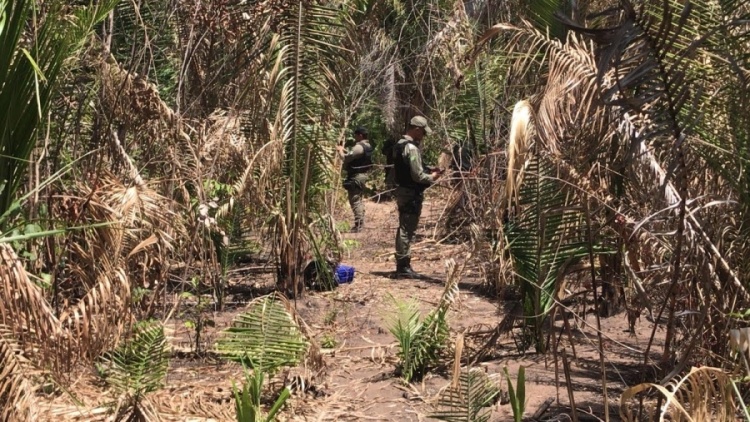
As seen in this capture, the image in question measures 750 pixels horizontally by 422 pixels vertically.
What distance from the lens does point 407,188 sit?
11492 mm

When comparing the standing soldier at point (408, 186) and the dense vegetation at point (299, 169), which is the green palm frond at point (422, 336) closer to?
the dense vegetation at point (299, 169)

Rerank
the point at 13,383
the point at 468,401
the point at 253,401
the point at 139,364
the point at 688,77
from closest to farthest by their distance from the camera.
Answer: the point at 13,383
the point at 688,77
the point at 468,401
the point at 253,401
the point at 139,364

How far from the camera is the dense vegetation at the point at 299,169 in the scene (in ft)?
13.3

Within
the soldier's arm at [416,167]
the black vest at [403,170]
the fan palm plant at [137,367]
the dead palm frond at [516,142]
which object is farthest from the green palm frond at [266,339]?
the black vest at [403,170]

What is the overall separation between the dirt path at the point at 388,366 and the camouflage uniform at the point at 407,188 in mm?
798

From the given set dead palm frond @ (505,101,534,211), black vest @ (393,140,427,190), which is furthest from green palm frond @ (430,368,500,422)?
black vest @ (393,140,427,190)

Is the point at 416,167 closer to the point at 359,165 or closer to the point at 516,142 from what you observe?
the point at 359,165

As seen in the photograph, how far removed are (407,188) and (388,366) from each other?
450 centimetres

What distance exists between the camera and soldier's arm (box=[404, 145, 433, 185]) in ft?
36.8

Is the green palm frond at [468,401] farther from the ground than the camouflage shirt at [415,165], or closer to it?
closer to it

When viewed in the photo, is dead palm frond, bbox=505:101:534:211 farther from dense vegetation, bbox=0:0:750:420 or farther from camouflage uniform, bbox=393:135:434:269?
camouflage uniform, bbox=393:135:434:269

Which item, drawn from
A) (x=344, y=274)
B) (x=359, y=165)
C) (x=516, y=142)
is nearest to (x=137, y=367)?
(x=516, y=142)

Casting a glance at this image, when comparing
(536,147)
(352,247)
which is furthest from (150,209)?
(352,247)

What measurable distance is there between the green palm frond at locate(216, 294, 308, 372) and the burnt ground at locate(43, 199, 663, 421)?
12.3 inches
